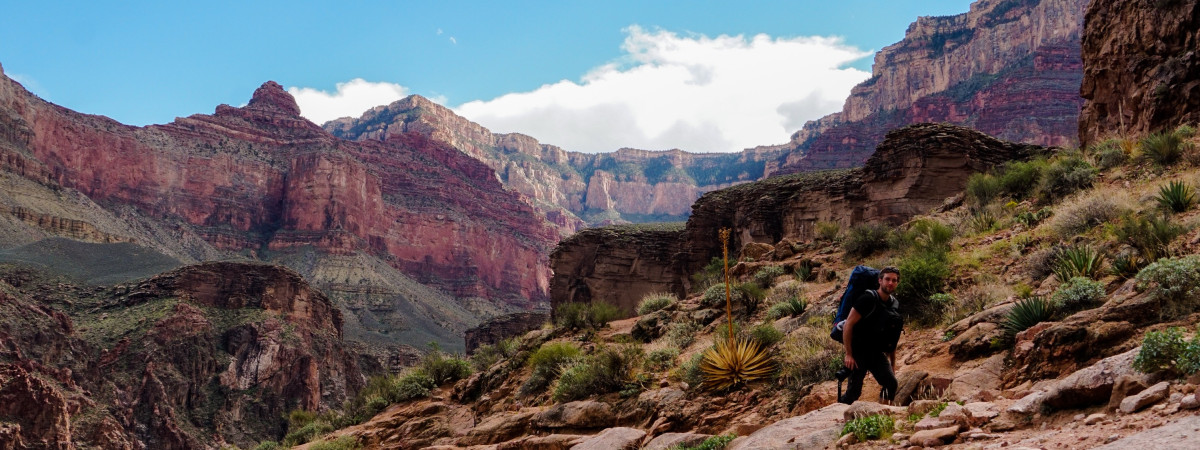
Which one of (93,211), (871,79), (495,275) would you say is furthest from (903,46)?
(93,211)

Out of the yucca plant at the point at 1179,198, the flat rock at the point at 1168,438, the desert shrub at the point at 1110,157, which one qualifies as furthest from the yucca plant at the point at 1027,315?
the desert shrub at the point at 1110,157

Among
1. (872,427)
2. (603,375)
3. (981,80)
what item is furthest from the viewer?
(981,80)

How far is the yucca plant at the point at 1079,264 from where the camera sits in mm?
9195

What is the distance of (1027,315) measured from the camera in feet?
26.5

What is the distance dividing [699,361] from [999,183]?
33.4ft

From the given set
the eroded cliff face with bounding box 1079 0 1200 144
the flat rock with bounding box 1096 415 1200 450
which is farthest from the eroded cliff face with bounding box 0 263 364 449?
the flat rock with bounding box 1096 415 1200 450

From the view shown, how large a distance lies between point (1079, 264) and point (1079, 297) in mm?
1608

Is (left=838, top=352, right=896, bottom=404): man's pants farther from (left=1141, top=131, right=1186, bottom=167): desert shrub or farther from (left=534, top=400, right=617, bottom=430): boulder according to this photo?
(left=1141, top=131, right=1186, bottom=167): desert shrub

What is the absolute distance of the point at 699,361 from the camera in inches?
451

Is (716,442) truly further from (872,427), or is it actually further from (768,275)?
(768,275)

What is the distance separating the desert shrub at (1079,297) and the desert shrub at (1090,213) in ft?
11.6

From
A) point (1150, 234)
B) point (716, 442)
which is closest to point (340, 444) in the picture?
point (716, 442)

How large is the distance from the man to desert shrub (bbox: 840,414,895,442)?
46.0 inches

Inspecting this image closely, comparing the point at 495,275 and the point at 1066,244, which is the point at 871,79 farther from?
the point at 1066,244
